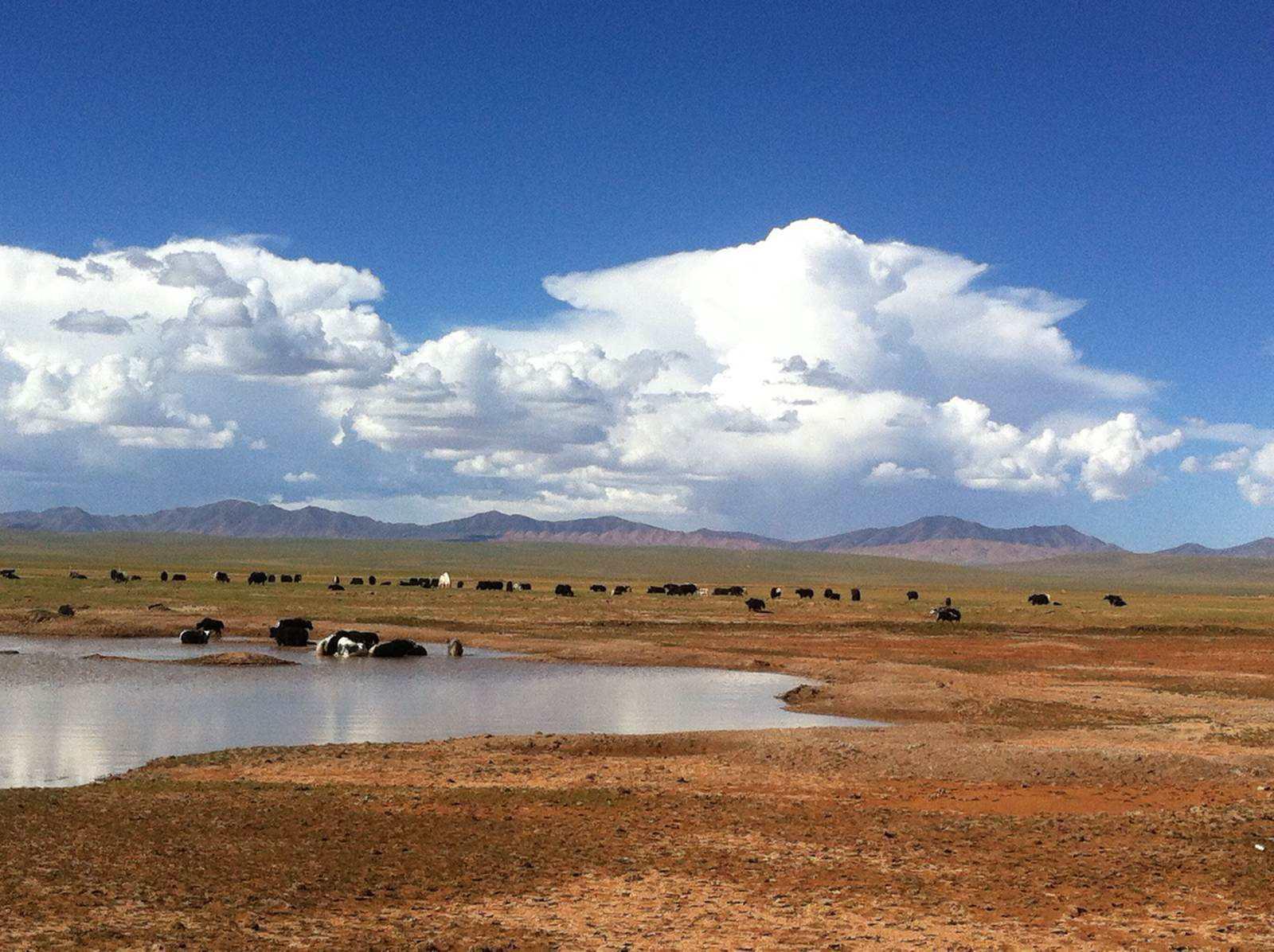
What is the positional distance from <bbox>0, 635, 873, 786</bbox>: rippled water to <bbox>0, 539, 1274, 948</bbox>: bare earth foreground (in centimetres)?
258

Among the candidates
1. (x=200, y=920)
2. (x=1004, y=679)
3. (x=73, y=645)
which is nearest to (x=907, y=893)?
(x=200, y=920)

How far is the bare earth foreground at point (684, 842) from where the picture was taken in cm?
1106

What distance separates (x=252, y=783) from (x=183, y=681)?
653 inches

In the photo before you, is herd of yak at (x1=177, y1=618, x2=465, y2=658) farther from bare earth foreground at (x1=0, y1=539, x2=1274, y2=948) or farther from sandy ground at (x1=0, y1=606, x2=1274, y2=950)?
bare earth foreground at (x1=0, y1=539, x2=1274, y2=948)

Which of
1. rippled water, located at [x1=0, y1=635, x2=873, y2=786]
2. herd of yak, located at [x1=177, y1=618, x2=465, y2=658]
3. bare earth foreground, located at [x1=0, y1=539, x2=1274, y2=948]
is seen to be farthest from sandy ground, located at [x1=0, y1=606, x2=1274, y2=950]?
herd of yak, located at [x1=177, y1=618, x2=465, y2=658]

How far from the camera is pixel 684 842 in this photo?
48.1 feet

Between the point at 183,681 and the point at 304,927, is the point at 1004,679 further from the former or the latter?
the point at 304,927

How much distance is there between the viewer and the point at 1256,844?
571 inches

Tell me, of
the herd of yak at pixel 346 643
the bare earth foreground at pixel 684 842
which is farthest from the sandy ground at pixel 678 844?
the herd of yak at pixel 346 643

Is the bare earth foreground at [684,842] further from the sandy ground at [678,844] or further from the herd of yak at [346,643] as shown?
the herd of yak at [346,643]

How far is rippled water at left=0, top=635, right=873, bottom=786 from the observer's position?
22719 millimetres

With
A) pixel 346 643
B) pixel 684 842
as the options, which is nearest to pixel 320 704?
pixel 346 643

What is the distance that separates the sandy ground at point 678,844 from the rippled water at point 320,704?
2623 mm

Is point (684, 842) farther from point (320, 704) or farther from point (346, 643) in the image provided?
point (346, 643)
